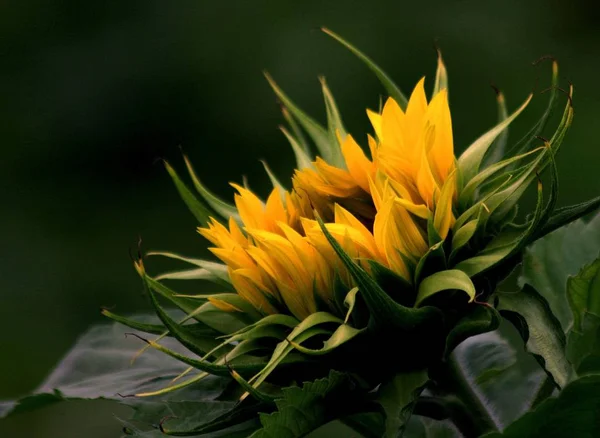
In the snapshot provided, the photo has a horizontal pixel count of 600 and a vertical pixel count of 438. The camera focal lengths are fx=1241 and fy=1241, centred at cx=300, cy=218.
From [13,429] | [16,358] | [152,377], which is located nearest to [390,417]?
[152,377]

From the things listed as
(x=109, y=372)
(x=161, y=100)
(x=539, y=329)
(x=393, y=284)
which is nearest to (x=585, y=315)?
(x=539, y=329)

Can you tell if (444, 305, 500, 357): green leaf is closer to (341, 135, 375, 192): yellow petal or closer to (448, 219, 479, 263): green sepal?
(448, 219, 479, 263): green sepal

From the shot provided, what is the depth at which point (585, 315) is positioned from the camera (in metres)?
0.94

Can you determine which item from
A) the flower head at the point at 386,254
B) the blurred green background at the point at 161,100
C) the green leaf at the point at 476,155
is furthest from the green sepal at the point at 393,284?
the blurred green background at the point at 161,100

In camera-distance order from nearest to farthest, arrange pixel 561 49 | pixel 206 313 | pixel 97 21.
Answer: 1. pixel 206 313
2. pixel 561 49
3. pixel 97 21

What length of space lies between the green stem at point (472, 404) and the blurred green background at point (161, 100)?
72.0 inches

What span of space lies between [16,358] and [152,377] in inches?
76.5

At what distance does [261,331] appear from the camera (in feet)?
3.17

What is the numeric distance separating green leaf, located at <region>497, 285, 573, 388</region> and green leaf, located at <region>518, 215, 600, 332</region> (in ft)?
0.53

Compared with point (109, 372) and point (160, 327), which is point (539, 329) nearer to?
point (160, 327)

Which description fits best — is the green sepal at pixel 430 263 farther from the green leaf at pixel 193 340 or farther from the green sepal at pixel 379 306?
the green leaf at pixel 193 340

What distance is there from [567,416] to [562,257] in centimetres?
32

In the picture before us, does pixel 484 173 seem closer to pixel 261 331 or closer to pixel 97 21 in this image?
pixel 261 331

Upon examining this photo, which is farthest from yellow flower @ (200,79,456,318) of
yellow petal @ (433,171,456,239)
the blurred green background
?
the blurred green background
